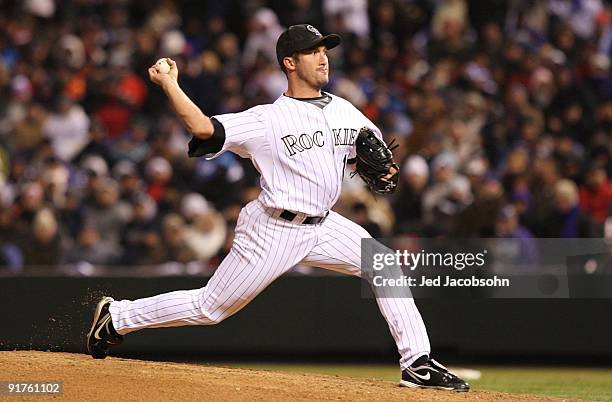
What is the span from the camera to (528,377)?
384 inches

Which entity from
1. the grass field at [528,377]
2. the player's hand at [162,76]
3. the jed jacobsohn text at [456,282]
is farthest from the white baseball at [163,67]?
the jed jacobsohn text at [456,282]

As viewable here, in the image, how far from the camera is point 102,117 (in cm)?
1384

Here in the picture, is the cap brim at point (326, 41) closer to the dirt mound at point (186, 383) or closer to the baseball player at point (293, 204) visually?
the baseball player at point (293, 204)

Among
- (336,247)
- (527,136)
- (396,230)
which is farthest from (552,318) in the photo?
(336,247)

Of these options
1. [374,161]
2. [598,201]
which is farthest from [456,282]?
[374,161]

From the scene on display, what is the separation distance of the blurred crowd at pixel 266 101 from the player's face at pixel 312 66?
4.31 metres

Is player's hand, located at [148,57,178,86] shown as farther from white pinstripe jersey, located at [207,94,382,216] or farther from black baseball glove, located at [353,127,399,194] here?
black baseball glove, located at [353,127,399,194]

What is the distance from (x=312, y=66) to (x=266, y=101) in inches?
266

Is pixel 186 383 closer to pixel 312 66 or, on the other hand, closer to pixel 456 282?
pixel 312 66

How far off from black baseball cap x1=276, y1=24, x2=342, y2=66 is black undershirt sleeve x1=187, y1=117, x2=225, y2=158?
2.17 ft

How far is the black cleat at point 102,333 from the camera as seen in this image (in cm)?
703

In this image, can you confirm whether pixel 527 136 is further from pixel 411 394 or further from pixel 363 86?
pixel 411 394

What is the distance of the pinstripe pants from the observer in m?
A: 6.54

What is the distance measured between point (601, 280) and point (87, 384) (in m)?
5.48
